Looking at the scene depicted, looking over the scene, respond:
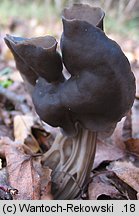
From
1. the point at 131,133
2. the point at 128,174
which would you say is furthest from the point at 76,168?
the point at 131,133

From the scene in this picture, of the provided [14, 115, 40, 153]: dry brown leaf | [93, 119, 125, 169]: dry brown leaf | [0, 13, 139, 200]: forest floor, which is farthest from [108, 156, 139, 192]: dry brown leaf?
[14, 115, 40, 153]: dry brown leaf

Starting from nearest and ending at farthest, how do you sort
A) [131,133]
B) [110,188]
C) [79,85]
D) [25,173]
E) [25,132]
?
[79,85], [25,173], [110,188], [25,132], [131,133]

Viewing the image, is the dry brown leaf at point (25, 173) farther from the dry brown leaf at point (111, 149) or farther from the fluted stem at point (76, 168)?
the dry brown leaf at point (111, 149)

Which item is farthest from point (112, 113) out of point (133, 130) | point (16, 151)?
point (133, 130)

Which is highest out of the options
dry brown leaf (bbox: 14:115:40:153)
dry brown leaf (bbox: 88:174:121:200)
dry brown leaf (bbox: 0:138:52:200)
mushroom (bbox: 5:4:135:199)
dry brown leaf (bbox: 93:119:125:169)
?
mushroom (bbox: 5:4:135:199)

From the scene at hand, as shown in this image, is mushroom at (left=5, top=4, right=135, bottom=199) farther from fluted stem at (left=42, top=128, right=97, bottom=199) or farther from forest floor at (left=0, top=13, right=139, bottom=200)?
forest floor at (left=0, top=13, right=139, bottom=200)

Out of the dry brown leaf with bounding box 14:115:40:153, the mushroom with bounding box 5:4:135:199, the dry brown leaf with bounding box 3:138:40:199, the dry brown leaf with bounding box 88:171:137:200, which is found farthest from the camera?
the dry brown leaf with bounding box 14:115:40:153

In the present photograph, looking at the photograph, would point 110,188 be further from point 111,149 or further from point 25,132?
point 25,132
